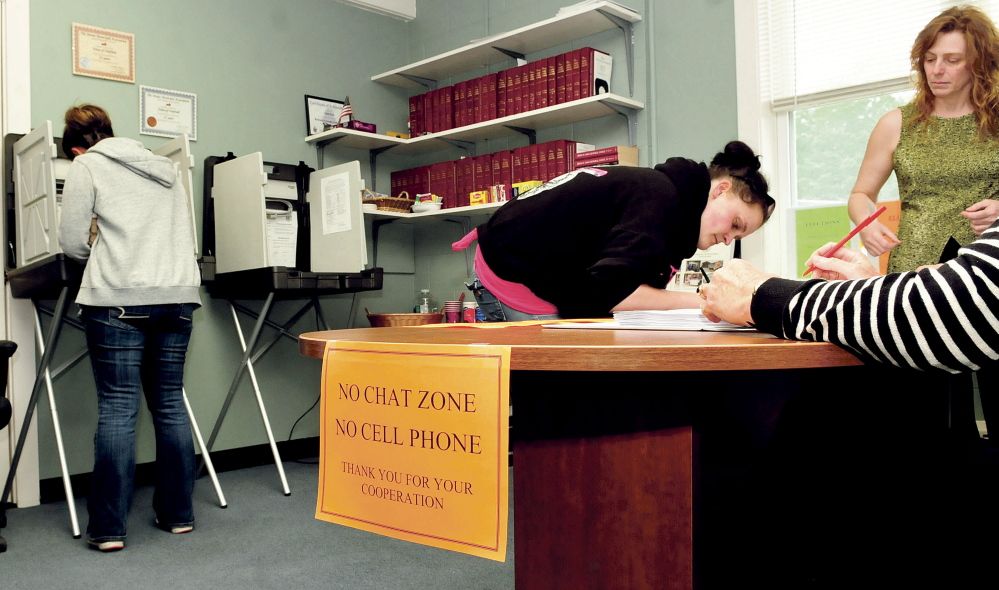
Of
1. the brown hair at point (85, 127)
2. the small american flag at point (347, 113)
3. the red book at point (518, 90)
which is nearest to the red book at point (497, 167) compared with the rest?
the red book at point (518, 90)

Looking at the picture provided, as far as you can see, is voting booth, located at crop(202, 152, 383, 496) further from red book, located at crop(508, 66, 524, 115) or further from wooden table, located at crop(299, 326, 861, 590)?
wooden table, located at crop(299, 326, 861, 590)

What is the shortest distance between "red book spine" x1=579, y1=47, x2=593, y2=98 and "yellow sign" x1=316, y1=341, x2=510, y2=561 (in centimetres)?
267

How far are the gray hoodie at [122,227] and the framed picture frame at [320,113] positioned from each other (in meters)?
1.49

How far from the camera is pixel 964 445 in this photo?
3.08ft

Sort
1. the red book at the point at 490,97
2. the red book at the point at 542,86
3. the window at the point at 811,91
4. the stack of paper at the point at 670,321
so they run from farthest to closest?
the red book at the point at 490,97, the red book at the point at 542,86, the window at the point at 811,91, the stack of paper at the point at 670,321

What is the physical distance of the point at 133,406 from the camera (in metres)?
2.51

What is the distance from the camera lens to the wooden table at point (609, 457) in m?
0.82

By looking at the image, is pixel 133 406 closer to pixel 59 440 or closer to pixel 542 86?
pixel 59 440

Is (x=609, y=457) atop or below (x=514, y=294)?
below

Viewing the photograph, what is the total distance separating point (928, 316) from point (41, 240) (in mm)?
2885

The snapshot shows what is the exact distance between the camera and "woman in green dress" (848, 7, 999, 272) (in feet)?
6.53

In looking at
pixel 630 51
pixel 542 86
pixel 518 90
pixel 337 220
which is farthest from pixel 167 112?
pixel 630 51

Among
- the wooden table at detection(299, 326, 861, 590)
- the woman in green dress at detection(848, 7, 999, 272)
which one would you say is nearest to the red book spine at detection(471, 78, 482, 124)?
the woman in green dress at detection(848, 7, 999, 272)

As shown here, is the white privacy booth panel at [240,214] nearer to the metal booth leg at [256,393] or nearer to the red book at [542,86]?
the metal booth leg at [256,393]
